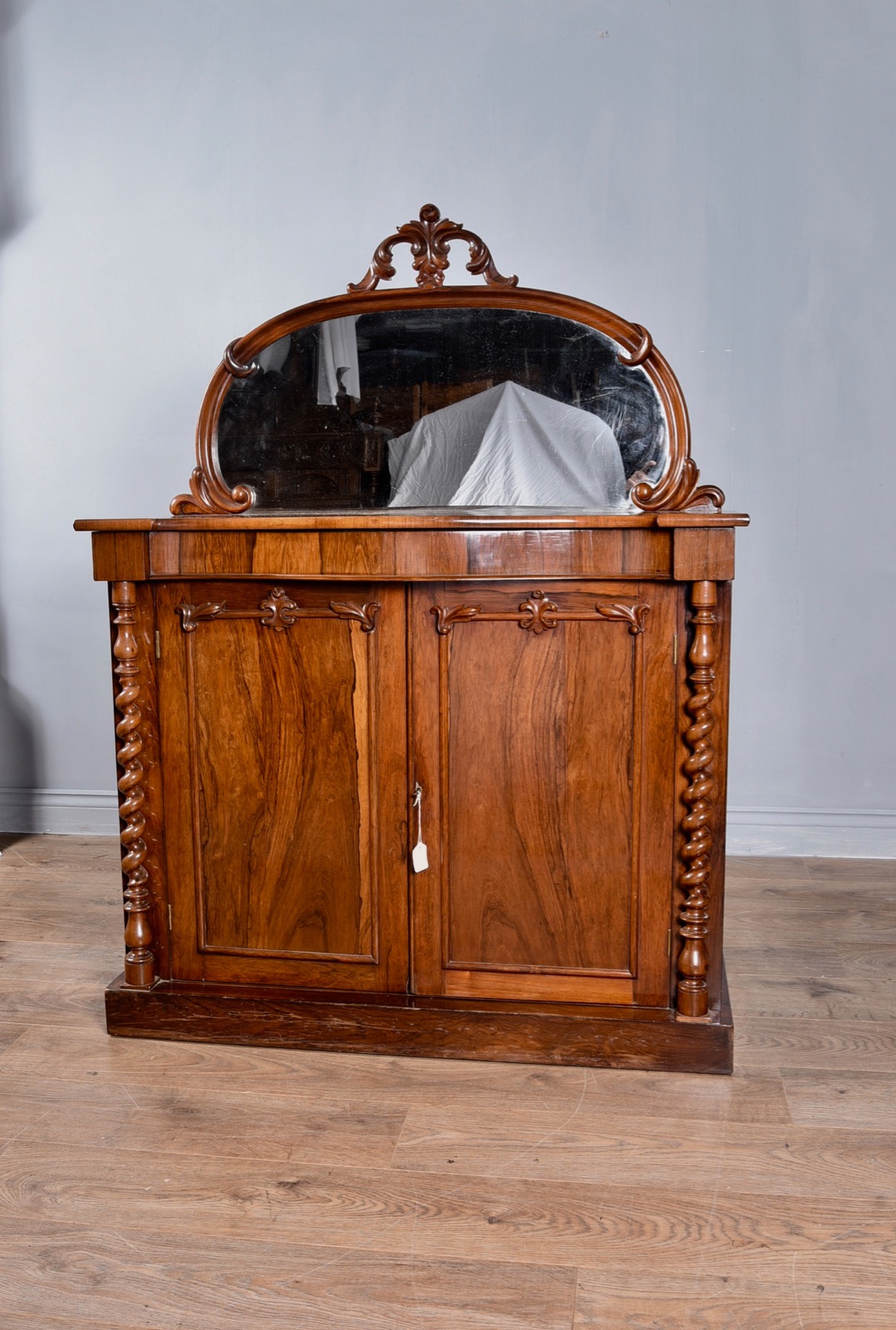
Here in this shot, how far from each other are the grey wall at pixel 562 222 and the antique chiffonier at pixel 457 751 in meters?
0.99

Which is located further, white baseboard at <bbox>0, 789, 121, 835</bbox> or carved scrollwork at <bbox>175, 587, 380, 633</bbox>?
white baseboard at <bbox>0, 789, 121, 835</bbox>

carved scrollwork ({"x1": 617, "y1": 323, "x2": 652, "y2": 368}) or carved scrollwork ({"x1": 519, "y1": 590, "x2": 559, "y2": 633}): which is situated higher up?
carved scrollwork ({"x1": 617, "y1": 323, "x2": 652, "y2": 368})

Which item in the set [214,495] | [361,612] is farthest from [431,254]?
[361,612]

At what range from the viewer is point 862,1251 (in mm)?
1498

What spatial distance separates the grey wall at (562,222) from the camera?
3.03m

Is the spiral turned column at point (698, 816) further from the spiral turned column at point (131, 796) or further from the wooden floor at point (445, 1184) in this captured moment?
the spiral turned column at point (131, 796)

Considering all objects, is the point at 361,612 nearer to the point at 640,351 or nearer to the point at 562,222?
the point at 640,351

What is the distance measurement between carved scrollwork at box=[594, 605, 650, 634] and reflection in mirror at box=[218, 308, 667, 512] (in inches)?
15.3

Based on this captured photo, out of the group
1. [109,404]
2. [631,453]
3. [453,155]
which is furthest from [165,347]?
[631,453]

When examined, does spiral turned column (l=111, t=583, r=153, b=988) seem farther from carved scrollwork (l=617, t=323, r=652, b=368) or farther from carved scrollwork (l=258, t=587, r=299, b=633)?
carved scrollwork (l=617, t=323, r=652, b=368)

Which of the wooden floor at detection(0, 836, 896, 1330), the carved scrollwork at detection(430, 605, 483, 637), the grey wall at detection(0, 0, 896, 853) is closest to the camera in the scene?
the wooden floor at detection(0, 836, 896, 1330)

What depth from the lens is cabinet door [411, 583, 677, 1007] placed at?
1.98 metres

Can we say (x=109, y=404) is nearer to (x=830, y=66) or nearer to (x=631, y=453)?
(x=631, y=453)

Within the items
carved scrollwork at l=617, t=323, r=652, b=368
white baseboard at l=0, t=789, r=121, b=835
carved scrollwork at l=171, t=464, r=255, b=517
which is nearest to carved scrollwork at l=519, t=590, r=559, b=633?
carved scrollwork at l=617, t=323, r=652, b=368
